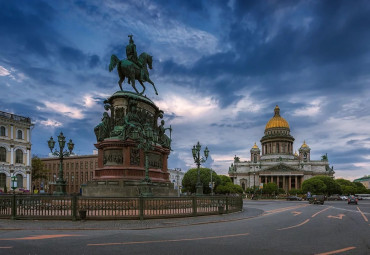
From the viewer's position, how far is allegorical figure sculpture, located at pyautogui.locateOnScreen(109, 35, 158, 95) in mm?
28397

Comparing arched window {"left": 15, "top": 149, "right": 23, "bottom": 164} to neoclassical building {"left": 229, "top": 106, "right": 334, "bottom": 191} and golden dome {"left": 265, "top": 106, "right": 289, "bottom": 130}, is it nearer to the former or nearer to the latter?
neoclassical building {"left": 229, "top": 106, "right": 334, "bottom": 191}

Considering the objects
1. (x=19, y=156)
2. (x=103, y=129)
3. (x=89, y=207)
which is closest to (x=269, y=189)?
(x=19, y=156)

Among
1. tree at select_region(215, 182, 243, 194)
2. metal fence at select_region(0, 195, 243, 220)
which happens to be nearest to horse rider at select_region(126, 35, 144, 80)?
metal fence at select_region(0, 195, 243, 220)

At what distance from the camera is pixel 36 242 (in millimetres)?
9742

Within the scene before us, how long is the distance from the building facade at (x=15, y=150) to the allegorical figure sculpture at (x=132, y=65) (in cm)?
3824

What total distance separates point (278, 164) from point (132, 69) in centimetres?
12400

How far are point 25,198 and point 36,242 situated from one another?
24.5 ft

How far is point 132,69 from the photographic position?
93.5 ft

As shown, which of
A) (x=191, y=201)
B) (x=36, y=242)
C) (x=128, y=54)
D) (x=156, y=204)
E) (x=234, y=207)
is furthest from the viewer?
(x=128, y=54)

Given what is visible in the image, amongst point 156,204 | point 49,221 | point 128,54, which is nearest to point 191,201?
point 156,204

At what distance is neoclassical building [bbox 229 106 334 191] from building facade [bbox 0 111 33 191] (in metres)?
104

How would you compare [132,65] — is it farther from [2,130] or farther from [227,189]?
[227,189]

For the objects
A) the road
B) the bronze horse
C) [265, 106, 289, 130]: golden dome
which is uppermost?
[265, 106, 289, 130]: golden dome

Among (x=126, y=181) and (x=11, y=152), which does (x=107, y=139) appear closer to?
(x=126, y=181)
